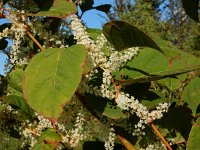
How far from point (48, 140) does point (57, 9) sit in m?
0.27

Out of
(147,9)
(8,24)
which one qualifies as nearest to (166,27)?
(147,9)

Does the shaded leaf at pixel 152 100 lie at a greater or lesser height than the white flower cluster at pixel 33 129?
greater

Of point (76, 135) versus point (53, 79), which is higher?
point (53, 79)

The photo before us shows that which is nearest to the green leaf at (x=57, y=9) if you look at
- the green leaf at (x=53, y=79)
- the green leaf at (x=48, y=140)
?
the green leaf at (x=53, y=79)

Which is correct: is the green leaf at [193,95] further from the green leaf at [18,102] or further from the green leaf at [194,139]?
the green leaf at [18,102]

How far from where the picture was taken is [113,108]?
2.61 ft

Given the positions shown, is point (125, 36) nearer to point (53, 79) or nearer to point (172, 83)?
point (53, 79)

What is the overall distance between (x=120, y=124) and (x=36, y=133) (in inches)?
8.7

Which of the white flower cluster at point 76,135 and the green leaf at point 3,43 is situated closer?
the white flower cluster at point 76,135

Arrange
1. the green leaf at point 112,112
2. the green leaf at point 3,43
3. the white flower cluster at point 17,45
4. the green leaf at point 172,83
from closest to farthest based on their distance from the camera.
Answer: the green leaf at point 112,112 < the white flower cluster at point 17,45 < the green leaf at point 172,83 < the green leaf at point 3,43

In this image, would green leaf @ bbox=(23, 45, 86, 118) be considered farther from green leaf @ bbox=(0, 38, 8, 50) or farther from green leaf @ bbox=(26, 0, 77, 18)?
green leaf @ bbox=(0, 38, 8, 50)

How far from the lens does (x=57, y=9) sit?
88cm

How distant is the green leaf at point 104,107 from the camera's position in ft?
2.53

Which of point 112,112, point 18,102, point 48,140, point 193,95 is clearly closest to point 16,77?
point 18,102
